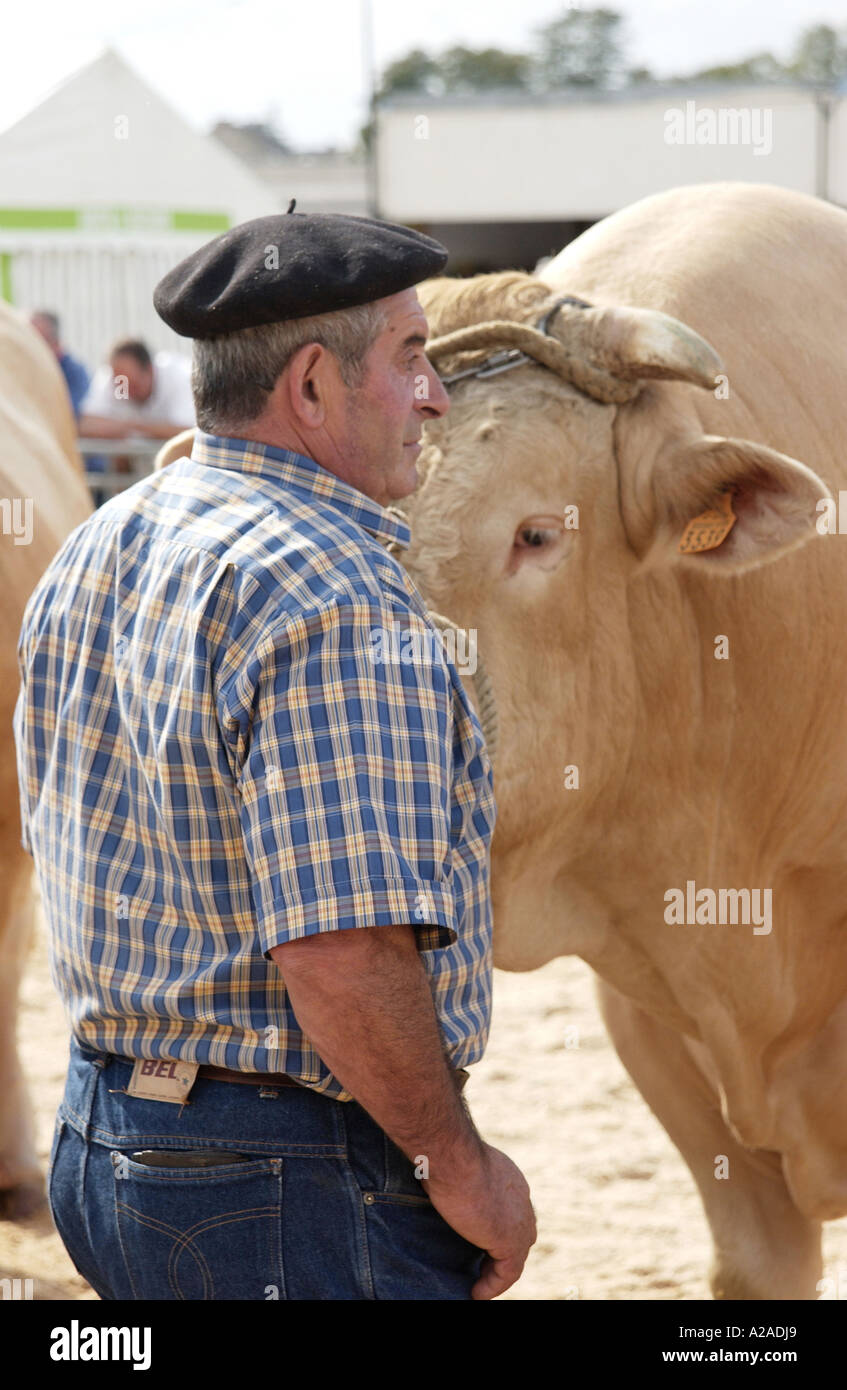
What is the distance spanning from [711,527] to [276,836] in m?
1.14

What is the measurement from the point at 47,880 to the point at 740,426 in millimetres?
1507

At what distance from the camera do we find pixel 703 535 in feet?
8.59

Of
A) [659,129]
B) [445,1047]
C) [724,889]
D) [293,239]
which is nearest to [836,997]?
[724,889]

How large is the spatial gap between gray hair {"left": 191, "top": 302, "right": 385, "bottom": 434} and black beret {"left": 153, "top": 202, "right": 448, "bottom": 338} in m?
0.02

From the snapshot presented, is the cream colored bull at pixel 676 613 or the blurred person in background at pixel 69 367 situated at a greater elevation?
the blurred person in background at pixel 69 367

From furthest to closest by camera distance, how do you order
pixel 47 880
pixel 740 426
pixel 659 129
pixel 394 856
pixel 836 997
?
pixel 659 129 < pixel 836 997 < pixel 740 426 < pixel 47 880 < pixel 394 856

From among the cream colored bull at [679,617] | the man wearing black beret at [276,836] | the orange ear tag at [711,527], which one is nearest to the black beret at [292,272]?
the man wearing black beret at [276,836]

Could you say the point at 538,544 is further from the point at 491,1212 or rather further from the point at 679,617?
the point at 491,1212

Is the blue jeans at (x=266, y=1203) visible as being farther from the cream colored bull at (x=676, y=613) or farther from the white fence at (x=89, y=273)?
the white fence at (x=89, y=273)

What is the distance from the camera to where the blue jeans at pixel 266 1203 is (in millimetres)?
1951

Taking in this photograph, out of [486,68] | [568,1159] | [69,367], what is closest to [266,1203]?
[568,1159]

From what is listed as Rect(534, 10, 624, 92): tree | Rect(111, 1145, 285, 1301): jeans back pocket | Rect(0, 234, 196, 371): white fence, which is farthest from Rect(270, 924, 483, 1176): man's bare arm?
Rect(534, 10, 624, 92): tree

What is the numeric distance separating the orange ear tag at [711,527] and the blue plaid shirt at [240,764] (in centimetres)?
73

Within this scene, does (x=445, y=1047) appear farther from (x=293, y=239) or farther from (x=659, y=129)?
(x=659, y=129)
